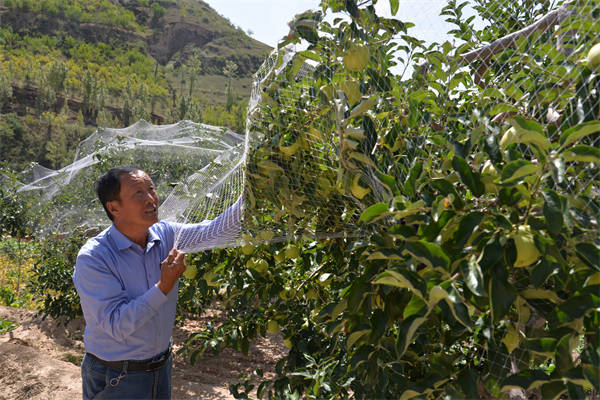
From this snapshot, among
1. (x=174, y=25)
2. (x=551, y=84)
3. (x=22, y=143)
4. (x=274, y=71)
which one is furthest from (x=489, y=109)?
(x=174, y=25)

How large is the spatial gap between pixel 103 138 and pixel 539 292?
5.97 m

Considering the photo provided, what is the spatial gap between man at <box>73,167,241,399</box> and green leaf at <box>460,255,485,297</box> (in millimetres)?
885

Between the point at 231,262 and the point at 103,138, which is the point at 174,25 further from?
the point at 231,262

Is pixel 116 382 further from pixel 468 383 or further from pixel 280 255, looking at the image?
pixel 468 383

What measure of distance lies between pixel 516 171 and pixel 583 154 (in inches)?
3.5

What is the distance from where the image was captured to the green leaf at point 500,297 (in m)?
0.55

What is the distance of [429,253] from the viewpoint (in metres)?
0.57

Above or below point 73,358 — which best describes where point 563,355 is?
above

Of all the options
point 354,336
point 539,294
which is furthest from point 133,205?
point 539,294

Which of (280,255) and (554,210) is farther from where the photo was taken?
(280,255)

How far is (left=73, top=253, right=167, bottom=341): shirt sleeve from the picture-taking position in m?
1.51

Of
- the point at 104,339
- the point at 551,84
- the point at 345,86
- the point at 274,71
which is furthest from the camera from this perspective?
the point at 104,339

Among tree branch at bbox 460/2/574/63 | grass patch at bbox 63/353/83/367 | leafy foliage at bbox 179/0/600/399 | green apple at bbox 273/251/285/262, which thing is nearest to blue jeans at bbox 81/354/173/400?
leafy foliage at bbox 179/0/600/399

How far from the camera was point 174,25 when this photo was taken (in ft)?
210
